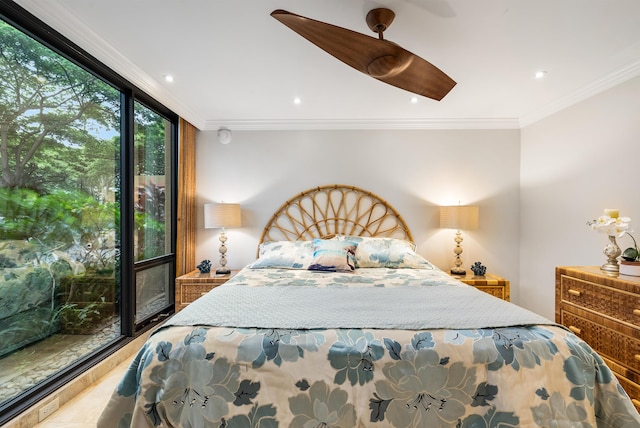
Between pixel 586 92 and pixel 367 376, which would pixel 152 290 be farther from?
pixel 586 92

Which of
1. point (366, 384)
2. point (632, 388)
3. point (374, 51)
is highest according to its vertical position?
→ point (374, 51)

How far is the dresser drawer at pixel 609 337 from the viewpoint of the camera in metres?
1.82

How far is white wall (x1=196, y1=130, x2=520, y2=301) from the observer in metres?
3.51

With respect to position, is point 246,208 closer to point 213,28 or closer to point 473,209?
point 213,28

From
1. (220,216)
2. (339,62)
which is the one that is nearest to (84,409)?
(220,216)

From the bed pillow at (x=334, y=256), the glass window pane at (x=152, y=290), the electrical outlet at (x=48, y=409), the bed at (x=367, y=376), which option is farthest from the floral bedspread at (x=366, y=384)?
the glass window pane at (x=152, y=290)

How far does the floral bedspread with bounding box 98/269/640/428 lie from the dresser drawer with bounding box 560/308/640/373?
2.64 ft

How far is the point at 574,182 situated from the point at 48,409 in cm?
440

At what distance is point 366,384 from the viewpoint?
48.5 inches

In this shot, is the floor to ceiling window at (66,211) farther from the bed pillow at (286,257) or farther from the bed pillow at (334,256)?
the bed pillow at (334,256)

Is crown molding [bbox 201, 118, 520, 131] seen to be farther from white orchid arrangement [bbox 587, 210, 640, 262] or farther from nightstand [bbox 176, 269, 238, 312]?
nightstand [bbox 176, 269, 238, 312]

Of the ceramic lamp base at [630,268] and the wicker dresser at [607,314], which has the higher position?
the ceramic lamp base at [630,268]

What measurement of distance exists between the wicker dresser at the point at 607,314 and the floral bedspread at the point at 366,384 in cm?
82

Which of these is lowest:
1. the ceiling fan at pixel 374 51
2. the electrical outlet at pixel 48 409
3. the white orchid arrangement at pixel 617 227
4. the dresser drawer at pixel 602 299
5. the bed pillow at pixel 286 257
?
the electrical outlet at pixel 48 409
